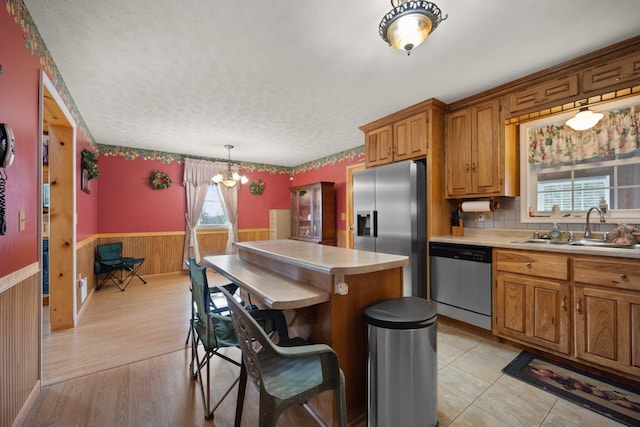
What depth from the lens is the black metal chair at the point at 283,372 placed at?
105 cm

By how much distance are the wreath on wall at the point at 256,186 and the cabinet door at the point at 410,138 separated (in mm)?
3743

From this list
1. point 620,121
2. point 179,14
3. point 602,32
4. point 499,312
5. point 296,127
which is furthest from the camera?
point 296,127

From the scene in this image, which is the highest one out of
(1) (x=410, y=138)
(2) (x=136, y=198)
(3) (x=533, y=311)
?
(1) (x=410, y=138)

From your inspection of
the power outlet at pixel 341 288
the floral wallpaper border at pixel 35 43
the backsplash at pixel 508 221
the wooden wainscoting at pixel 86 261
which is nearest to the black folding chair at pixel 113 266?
the wooden wainscoting at pixel 86 261

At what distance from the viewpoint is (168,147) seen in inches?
193

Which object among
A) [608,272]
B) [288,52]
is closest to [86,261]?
[288,52]

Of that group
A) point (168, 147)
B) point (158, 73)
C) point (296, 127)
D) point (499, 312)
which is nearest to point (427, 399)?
point (499, 312)

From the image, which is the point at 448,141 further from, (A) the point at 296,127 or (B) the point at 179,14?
(B) the point at 179,14

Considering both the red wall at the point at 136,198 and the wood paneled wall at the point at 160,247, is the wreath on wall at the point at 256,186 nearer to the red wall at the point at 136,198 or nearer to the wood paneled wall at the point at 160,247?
the wood paneled wall at the point at 160,247

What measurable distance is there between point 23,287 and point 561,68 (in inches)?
167

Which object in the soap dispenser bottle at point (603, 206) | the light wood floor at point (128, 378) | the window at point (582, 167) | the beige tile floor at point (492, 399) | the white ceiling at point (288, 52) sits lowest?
the beige tile floor at point (492, 399)

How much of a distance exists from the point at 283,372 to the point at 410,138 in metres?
2.84

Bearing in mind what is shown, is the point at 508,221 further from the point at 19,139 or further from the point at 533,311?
the point at 19,139

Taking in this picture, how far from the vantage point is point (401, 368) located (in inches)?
53.1
